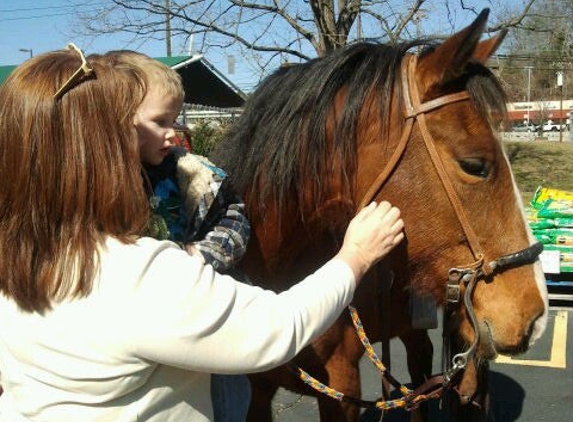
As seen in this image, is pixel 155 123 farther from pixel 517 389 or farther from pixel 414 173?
pixel 517 389

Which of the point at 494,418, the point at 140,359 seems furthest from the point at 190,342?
the point at 494,418

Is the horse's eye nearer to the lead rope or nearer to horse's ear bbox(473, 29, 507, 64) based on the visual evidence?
horse's ear bbox(473, 29, 507, 64)

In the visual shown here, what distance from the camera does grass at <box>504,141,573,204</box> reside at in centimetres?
1428

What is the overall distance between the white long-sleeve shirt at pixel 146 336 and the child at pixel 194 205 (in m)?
0.27

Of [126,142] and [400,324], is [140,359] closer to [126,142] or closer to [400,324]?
[126,142]

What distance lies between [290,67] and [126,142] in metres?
1.02

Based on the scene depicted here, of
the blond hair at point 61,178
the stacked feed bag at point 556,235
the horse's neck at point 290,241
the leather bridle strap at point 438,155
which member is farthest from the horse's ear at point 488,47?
the stacked feed bag at point 556,235

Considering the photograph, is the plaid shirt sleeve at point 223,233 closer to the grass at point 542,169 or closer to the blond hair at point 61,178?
the blond hair at point 61,178

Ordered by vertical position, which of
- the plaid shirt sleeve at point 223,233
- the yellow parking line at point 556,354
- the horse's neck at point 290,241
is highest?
the plaid shirt sleeve at point 223,233

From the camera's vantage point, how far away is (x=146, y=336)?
3.56 ft

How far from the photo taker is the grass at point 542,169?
14281 millimetres

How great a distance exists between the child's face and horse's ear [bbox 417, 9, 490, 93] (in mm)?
768

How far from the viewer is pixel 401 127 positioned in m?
1.72

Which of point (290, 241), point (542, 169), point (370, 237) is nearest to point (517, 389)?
point (290, 241)
